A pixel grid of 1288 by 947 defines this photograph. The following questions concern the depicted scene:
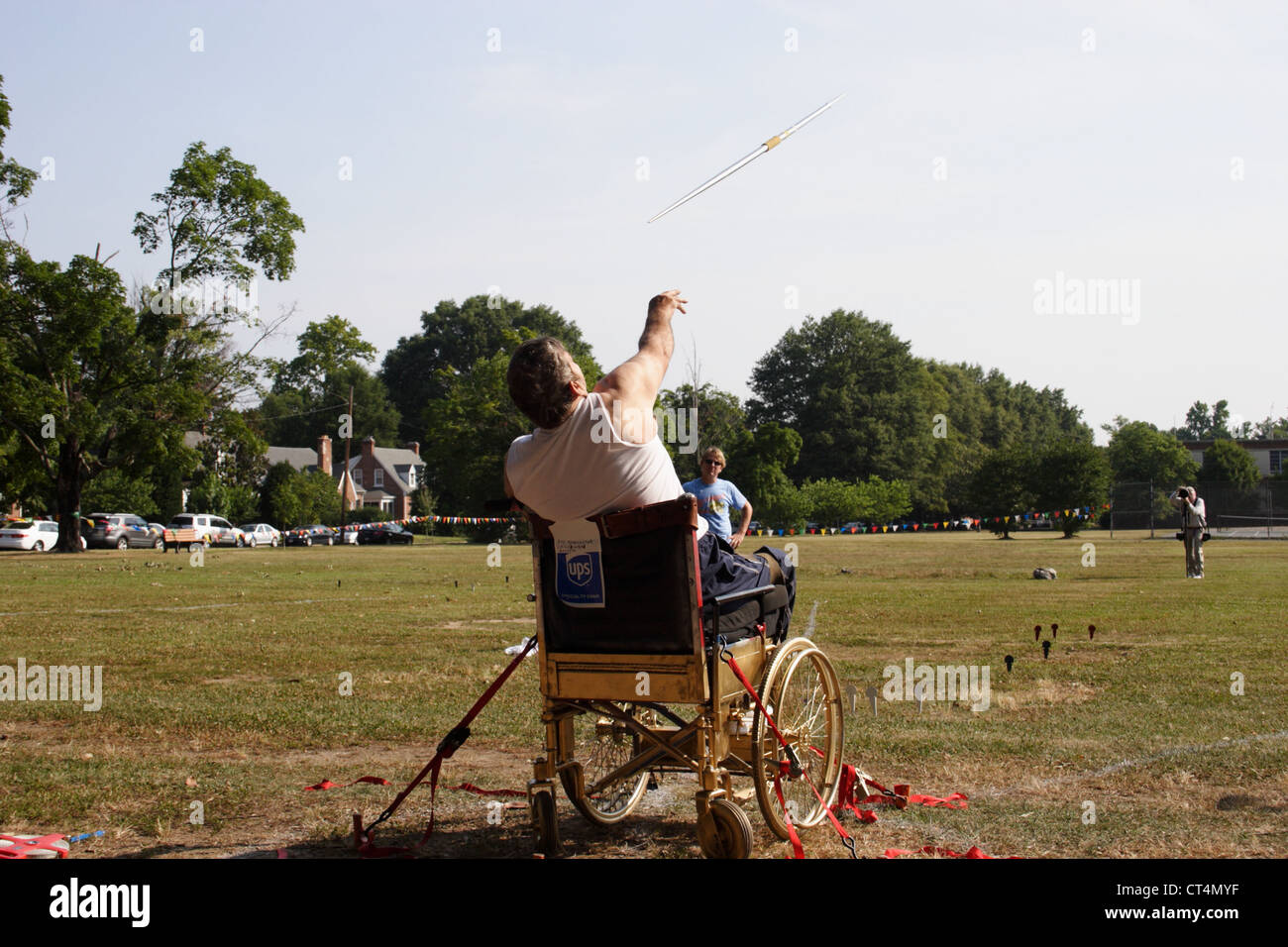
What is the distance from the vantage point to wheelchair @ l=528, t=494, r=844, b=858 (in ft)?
13.6

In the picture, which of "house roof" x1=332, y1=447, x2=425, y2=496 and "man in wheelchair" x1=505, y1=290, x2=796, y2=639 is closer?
"man in wheelchair" x1=505, y1=290, x2=796, y2=639

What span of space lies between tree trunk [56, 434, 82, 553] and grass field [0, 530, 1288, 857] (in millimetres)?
32896

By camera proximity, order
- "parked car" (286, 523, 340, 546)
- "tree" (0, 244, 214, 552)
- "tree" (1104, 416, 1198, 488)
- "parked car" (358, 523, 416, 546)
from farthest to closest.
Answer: "tree" (1104, 416, 1198, 488)
"parked car" (358, 523, 416, 546)
"parked car" (286, 523, 340, 546)
"tree" (0, 244, 214, 552)

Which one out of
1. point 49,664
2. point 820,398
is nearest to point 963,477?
point 820,398

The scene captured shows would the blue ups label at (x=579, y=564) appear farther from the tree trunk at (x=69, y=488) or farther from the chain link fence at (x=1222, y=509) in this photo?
the chain link fence at (x=1222, y=509)

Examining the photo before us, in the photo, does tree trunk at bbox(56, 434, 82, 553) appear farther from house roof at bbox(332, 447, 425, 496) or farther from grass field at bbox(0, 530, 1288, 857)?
house roof at bbox(332, 447, 425, 496)

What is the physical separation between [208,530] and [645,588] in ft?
191

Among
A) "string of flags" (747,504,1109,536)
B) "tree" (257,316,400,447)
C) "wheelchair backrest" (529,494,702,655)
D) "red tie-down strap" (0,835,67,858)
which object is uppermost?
"tree" (257,316,400,447)

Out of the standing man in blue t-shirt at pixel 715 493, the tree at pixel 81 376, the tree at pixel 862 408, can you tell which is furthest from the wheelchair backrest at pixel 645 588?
the tree at pixel 862 408

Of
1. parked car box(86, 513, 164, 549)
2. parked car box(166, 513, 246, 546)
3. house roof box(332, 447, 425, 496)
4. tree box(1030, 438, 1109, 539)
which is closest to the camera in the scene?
parked car box(86, 513, 164, 549)

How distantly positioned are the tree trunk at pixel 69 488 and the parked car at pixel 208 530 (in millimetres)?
10165

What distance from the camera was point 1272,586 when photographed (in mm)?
19578

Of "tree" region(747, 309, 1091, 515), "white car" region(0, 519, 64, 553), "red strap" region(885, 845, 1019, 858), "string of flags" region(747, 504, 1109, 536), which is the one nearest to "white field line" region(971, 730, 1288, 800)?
"red strap" region(885, 845, 1019, 858)

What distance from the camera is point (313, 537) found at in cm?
6606
